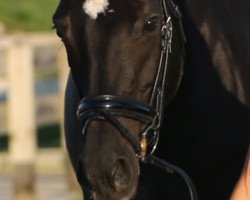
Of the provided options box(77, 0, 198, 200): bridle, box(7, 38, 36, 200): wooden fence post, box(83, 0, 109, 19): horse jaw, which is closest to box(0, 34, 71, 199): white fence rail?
box(7, 38, 36, 200): wooden fence post

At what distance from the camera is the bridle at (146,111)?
5059 mm

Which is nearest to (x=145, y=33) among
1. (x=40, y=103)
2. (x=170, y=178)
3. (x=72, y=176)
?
(x=170, y=178)

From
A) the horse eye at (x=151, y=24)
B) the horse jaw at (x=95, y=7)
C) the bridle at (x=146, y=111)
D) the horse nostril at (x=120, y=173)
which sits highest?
the horse jaw at (x=95, y=7)

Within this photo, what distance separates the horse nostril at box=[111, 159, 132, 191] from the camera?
4953 mm

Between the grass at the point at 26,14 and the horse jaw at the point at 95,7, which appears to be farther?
the grass at the point at 26,14

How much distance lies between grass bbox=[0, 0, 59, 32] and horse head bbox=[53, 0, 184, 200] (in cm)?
1811

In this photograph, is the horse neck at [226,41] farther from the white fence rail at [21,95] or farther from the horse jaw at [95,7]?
the white fence rail at [21,95]

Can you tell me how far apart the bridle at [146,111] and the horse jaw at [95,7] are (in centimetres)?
33

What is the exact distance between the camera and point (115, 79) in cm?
513

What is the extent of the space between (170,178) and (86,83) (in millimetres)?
859

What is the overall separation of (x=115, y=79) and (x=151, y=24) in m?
0.30

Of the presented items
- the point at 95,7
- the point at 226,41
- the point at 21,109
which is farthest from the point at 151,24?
the point at 21,109

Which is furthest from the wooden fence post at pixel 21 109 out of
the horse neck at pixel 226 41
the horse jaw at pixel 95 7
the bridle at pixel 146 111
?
the horse jaw at pixel 95 7

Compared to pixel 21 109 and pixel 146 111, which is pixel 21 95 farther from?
pixel 146 111
